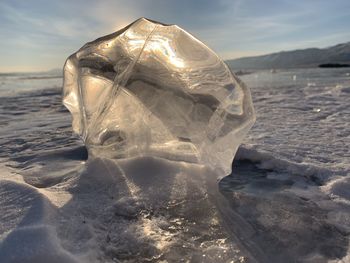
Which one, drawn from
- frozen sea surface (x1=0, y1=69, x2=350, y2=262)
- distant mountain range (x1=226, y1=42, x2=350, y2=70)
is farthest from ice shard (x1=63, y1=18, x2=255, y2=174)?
distant mountain range (x1=226, y1=42, x2=350, y2=70)

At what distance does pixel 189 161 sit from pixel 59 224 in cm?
109

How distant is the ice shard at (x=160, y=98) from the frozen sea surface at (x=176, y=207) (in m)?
0.17

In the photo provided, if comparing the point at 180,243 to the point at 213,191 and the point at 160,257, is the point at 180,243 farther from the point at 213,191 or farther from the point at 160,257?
the point at 213,191

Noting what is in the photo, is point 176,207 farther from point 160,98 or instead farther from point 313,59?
point 313,59

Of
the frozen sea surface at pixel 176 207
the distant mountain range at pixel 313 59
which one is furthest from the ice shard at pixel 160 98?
the distant mountain range at pixel 313 59

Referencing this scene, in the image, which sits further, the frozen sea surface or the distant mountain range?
the distant mountain range

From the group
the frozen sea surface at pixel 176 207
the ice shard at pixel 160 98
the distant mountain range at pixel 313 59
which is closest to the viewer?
the frozen sea surface at pixel 176 207

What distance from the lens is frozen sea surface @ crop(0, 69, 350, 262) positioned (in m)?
1.46

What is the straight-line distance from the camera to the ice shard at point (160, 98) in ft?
7.98

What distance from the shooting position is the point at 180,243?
60.6 inches

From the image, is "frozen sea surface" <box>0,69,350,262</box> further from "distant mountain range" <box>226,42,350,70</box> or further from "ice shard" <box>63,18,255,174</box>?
"distant mountain range" <box>226,42,350,70</box>

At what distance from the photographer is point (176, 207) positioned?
188 centimetres

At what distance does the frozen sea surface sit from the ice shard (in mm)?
170

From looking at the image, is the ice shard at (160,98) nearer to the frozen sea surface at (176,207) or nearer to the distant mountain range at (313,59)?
the frozen sea surface at (176,207)
